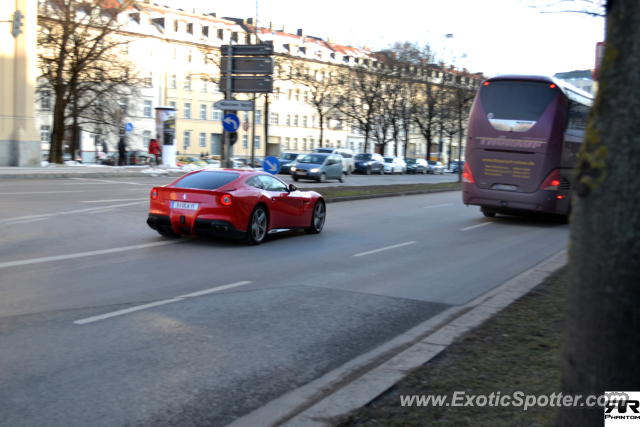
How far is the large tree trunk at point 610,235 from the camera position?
115 inches

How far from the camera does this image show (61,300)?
757cm

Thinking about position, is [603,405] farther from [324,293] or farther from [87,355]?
[324,293]

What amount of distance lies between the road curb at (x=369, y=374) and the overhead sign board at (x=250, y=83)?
14231mm

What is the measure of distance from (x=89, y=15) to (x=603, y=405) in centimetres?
4189

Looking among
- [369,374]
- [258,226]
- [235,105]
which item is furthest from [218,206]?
[235,105]

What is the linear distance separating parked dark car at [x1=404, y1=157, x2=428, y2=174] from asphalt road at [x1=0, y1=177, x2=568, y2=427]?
57365 millimetres

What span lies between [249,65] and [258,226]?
946cm

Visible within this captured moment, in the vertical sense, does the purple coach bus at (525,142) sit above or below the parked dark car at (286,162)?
above

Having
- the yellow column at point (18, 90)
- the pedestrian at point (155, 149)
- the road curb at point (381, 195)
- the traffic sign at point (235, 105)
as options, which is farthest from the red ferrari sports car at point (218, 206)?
the pedestrian at point (155, 149)

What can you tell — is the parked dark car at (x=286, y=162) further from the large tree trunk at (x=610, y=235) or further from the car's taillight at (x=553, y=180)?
the large tree trunk at (x=610, y=235)

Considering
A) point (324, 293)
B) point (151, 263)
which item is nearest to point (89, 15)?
point (151, 263)

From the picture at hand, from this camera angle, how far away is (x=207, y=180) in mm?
12945

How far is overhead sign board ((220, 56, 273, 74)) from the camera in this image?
69.8ft

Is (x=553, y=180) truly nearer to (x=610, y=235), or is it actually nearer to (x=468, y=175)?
(x=468, y=175)
